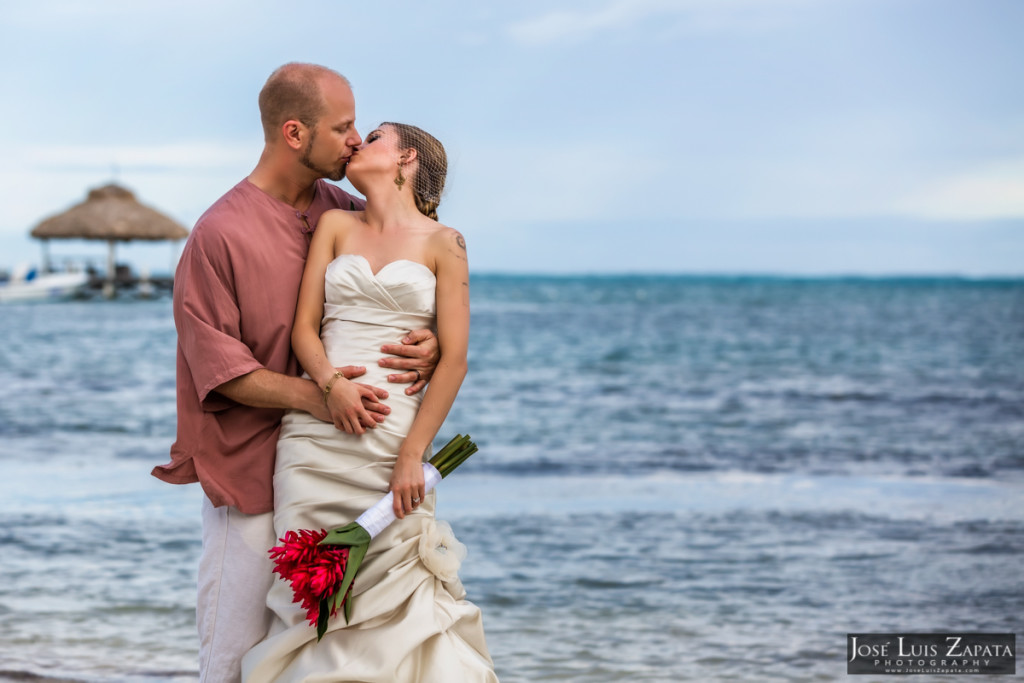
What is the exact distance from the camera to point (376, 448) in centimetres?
267

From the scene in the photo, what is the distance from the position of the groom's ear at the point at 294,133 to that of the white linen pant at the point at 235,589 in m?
0.99

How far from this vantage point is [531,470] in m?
10.1

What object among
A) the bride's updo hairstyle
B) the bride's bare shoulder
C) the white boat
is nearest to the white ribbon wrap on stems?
the bride's bare shoulder

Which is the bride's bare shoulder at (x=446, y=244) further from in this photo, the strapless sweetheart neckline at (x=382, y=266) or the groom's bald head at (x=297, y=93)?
the groom's bald head at (x=297, y=93)

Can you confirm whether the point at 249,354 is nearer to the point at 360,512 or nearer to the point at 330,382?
the point at 330,382

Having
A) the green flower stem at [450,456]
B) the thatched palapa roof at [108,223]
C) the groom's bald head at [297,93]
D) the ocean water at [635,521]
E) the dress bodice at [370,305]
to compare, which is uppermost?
the thatched palapa roof at [108,223]

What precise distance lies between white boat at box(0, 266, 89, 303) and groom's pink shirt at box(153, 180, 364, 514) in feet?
150

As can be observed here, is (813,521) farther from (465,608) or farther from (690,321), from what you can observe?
(690,321)

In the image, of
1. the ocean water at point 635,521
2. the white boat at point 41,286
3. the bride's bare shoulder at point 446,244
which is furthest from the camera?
the white boat at point 41,286

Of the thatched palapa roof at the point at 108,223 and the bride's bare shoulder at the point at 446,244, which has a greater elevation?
the thatched palapa roof at the point at 108,223

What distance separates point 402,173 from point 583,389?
47.7ft

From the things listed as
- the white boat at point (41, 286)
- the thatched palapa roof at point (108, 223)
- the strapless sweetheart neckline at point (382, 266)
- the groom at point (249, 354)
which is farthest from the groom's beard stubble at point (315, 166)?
the white boat at point (41, 286)

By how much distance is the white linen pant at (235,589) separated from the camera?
278 centimetres

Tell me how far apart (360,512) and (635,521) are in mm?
5271
